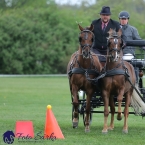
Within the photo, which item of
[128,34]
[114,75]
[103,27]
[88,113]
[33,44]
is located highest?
[103,27]

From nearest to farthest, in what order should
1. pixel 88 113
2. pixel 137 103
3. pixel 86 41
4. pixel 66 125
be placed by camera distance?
pixel 86 41 → pixel 88 113 → pixel 137 103 → pixel 66 125

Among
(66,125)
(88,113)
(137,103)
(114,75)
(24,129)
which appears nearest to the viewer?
(24,129)

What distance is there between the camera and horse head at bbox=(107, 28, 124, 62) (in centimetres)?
1188

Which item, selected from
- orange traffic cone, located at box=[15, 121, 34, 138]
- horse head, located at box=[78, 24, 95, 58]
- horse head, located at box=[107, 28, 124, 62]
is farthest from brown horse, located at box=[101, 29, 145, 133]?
orange traffic cone, located at box=[15, 121, 34, 138]

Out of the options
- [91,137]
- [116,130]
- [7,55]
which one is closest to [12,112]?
[116,130]

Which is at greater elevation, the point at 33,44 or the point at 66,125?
the point at 66,125

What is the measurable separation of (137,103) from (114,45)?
6.54 ft

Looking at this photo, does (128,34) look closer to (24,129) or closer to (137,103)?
(137,103)

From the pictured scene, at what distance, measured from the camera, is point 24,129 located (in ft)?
34.6

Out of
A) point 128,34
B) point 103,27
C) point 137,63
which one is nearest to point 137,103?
point 137,63

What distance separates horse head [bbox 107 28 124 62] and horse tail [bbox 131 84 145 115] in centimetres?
152

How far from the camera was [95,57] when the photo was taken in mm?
12555

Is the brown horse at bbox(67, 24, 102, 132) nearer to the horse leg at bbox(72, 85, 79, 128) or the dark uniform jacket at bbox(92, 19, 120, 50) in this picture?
the horse leg at bbox(72, 85, 79, 128)

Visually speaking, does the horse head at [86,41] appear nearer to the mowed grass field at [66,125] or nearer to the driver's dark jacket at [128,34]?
the mowed grass field at [66,125]
